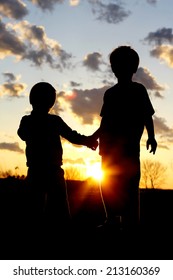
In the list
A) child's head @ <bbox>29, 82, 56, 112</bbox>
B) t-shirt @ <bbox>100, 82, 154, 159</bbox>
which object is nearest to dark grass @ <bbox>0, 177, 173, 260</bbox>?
t-shirt @ <bbox>100, 82, 154, 159</bbox>

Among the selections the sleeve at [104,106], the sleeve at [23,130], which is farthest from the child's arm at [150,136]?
the sleeve at [23,130]

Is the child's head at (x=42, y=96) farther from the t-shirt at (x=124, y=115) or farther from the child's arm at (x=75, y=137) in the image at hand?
the t-shirt at (x=124, y=115)

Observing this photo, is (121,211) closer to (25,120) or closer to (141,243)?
(141,243)

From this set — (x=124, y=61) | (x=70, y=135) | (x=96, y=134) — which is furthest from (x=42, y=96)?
(x=124, y=61)

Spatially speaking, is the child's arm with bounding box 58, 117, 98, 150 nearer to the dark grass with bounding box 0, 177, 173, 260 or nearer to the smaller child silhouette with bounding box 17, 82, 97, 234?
the smaller child silhouette with bounding box 17, 82, 97, 234

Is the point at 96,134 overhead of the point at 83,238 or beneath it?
overhead

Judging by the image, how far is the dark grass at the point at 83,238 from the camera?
13.4ft

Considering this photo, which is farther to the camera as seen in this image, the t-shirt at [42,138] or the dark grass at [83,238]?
the t-shirt at [42,138]

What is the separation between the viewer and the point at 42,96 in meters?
5.44

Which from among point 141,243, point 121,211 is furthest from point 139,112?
point 141,243

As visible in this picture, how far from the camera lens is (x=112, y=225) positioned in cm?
553

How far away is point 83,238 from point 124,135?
4.99 feet

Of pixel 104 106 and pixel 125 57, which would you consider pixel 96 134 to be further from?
pixel 125 57

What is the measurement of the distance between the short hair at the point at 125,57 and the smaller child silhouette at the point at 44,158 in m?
0.93
